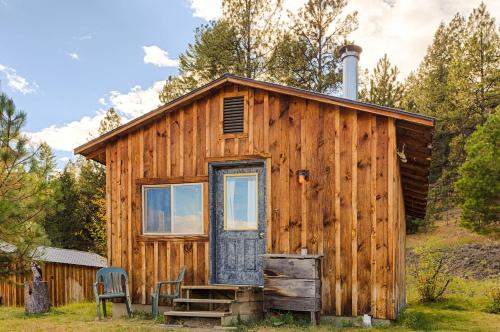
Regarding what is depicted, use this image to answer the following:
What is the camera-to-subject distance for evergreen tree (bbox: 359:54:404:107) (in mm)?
22484

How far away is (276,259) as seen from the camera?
24.7 feet

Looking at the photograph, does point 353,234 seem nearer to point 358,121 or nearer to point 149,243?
point 358,121

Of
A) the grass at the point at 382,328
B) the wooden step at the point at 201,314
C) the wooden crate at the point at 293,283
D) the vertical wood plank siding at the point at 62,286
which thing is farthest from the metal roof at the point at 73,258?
the wooden crate at the point at 293,283

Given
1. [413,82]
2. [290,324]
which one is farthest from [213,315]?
[413,82]

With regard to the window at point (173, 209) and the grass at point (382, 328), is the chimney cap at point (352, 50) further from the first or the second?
the grass at point (382, 328)

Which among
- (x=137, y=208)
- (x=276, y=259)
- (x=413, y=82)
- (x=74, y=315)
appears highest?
(x=413, y=82)

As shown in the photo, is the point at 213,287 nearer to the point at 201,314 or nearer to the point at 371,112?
the point at 201,314

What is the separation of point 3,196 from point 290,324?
4.34m

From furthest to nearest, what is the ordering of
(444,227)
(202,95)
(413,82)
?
(413,82)
(444,227)
(202,95)

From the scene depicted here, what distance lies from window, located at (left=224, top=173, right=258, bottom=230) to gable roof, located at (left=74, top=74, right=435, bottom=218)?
156cm

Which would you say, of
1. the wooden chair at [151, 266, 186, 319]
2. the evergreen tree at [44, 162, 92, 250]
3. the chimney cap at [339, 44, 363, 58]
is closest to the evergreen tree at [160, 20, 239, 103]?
the evergreen tree at [44, 162, 92, 250]

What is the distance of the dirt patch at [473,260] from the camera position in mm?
17234

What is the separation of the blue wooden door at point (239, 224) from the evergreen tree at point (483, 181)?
1330cm

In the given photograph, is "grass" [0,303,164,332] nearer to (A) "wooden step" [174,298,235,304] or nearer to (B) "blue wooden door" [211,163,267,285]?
(A) "wooden step" [174,298,235,304]
